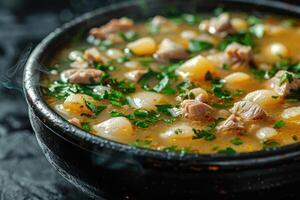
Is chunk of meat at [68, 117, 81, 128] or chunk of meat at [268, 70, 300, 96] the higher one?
chunk of meat at [268, 70, 300, 96]

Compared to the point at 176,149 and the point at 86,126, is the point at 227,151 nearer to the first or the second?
the point at 176,149

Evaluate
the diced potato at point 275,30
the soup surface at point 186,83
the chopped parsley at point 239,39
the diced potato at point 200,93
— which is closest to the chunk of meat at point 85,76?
the soup surface at point 186,83

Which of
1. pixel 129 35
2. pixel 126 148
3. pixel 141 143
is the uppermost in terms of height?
pixel 126 148

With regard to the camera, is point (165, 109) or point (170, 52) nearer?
point (165, 109)

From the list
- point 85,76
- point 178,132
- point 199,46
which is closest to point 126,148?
point 178,132

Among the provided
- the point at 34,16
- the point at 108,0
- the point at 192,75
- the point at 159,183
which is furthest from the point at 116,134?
the point at 34,16

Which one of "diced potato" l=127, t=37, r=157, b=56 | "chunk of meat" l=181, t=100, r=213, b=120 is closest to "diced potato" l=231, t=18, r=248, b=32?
"diced potato" l=127, t=37, r=157, b=56

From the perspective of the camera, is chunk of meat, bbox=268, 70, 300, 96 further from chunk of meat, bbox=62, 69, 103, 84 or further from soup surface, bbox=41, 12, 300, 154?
chunk of meat, bbox=62, 69, 103, 84
